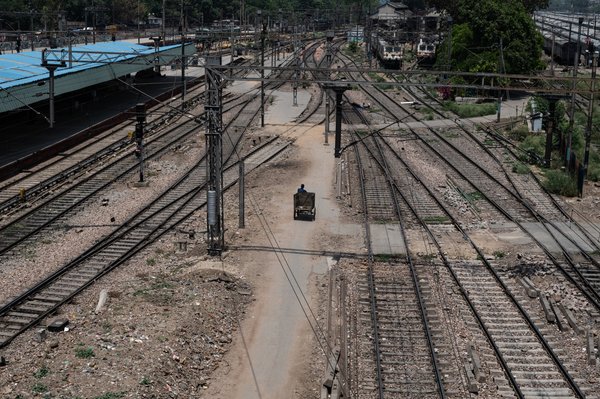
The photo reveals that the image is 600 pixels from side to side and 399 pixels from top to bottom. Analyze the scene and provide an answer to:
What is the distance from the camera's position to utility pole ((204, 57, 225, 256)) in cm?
2033

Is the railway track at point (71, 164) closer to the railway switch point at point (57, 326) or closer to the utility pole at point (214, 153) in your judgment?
the utility pole at point (214, 153)

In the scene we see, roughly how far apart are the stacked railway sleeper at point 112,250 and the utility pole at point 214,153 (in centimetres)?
211

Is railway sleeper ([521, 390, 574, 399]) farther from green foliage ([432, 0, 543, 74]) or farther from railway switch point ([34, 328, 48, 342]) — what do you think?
green foliage ([432, 0, 543, 74])

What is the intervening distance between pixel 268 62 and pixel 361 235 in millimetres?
54248

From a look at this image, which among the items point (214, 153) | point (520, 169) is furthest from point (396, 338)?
point (520, 169)

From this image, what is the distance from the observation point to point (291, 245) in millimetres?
22094

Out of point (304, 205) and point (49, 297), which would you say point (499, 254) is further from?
point (49, 297)

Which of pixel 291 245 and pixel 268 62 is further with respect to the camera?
pixel 268 62

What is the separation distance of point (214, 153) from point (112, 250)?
3779 millimetres

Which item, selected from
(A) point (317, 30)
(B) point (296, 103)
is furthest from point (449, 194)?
(A) point (317, 30)

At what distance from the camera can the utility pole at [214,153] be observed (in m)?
20.3

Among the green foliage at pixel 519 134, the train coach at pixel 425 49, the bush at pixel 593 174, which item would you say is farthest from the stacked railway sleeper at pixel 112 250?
the train coach at pixel 425 49

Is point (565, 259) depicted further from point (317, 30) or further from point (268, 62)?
point (317, 30)

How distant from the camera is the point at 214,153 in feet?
68.8
